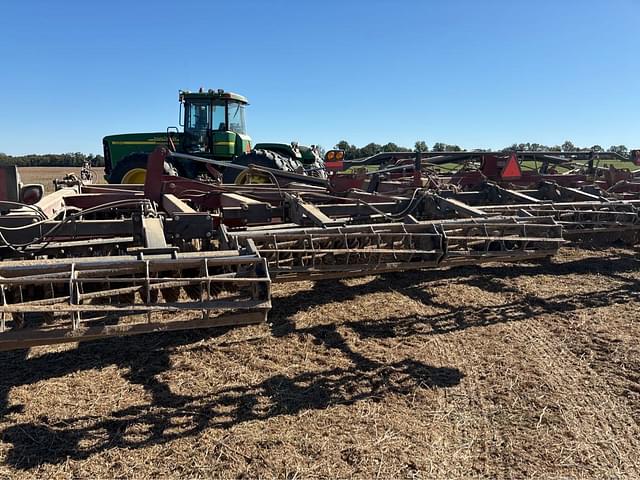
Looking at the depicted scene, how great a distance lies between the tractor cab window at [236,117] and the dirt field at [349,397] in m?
7.49

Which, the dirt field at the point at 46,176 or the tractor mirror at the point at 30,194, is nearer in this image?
the tractor mirror at the point at 30,194

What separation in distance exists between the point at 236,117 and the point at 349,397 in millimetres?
9371

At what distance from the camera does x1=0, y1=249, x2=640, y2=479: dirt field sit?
2.31 m

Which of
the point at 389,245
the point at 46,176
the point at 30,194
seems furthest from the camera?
the point at 46,176

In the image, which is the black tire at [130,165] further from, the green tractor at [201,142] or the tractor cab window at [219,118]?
the tractor cab window at [219,118]

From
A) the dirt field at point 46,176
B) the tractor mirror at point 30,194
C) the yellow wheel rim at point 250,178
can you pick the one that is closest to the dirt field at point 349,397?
the tractor mirror at point 30,194

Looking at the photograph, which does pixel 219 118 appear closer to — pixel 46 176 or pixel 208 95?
pixel 208 95

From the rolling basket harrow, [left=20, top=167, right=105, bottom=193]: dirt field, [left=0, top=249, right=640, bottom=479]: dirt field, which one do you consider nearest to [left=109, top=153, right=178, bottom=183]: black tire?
the rolling basket harrow

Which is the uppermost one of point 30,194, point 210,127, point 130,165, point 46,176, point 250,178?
point 210,127

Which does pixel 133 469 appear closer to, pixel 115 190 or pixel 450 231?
pixel 450 231

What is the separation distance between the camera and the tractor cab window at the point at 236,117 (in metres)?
11.0

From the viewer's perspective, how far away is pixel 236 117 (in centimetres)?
1120

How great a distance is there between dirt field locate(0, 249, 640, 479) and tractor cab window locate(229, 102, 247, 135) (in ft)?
24.6

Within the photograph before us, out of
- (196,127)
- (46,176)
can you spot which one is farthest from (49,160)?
(196,127)
